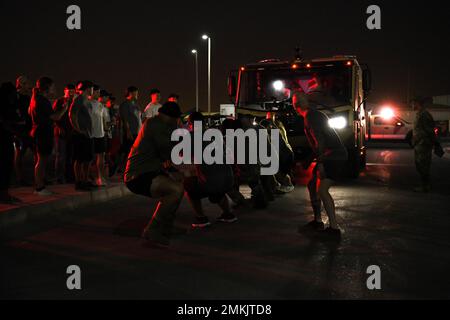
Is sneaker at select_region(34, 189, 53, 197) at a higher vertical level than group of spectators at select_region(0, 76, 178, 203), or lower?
lower

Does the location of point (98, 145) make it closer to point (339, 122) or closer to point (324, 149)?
point (324, 149)

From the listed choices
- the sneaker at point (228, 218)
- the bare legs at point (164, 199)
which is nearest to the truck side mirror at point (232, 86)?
the sneaker at point (228, 218)

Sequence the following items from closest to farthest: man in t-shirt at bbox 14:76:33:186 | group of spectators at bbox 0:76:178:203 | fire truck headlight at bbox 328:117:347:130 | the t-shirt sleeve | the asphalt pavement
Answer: the asphalt pavement < the t-shirt sleeve < group of spectators at bbox 0:76:178:203 < man in t-shirt at bbox 14:76:33:186 < fire truck headlight at bbox 328:117:347:130

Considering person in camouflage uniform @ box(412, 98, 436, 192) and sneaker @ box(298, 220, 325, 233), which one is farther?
person in camouflage uniform @ box(412, 98, 436, 192)

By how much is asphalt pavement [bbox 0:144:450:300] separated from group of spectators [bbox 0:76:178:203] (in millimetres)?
1127

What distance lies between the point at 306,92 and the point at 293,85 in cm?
35

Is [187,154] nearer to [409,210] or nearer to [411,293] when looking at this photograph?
[411,293]

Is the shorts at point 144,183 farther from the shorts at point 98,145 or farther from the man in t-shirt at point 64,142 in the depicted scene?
the man in t-shirt at point 64,142

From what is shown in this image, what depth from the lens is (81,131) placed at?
1042 cm

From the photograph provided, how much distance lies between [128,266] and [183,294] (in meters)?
1.12

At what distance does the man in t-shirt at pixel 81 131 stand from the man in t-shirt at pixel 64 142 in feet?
2.36

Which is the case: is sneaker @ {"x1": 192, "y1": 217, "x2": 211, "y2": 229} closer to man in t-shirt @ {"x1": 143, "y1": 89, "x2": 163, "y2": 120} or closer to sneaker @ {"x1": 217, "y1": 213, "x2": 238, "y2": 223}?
sneaker @ {"x1": 217, "y1": 213, "x2": 238, "y2": 223}

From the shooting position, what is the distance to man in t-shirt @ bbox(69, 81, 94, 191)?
10391 millimetres

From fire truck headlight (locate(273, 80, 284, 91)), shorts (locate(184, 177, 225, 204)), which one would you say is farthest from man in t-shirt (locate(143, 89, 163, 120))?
shorts (locate(184, 177, 225, 204))
